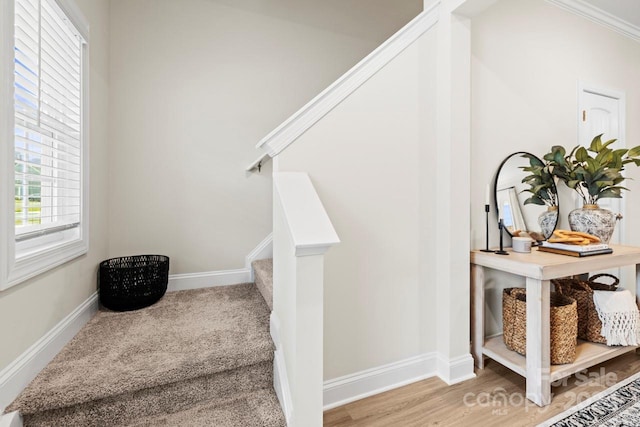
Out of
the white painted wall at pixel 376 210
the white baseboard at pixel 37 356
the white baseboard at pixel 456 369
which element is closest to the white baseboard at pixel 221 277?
the white baseboard at pixel 37 356

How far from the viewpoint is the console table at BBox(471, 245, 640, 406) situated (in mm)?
1496

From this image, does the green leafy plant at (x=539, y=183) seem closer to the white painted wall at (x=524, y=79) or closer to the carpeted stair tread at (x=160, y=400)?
the white painted wall at (x=524, y=79)

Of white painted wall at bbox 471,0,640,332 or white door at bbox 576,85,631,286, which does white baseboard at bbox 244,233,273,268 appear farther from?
white door at bbox 576,85,631,286

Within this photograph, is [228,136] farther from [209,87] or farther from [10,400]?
[10,400]

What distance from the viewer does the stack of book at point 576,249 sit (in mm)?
1688

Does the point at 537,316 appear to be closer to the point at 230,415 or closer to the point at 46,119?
the point at 230,415

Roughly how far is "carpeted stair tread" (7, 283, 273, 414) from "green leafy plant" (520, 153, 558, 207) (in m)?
2.03

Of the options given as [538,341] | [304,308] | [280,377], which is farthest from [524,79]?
[280,377]

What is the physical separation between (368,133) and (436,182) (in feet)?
1.79

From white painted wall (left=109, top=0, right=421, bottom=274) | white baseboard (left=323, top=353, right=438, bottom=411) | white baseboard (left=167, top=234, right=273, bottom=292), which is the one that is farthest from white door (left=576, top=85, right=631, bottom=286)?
white baseboard (left=167, top=234, right=273, bottom=292)

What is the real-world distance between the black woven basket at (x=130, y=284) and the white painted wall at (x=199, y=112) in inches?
11.7

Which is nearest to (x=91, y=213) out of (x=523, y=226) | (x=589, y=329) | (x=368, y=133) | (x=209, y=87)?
(x=209, y=87)

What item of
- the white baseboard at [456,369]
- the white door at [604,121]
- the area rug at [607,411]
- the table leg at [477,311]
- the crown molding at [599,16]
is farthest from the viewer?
the white door at [604,121]

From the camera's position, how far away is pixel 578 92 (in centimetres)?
246
